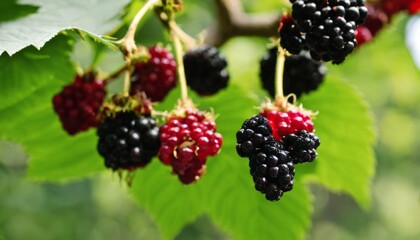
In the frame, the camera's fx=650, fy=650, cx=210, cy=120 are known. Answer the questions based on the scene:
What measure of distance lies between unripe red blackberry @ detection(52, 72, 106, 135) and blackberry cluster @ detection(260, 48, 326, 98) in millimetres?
343

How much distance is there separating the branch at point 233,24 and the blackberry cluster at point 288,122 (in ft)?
1.80

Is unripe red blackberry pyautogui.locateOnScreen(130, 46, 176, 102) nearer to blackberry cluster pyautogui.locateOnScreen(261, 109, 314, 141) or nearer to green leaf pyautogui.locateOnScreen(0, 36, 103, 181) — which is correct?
green leaf pyautogui.locateOnScreen(0, 36, 103, 181)

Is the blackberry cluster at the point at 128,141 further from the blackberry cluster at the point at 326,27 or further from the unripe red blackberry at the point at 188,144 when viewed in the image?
the blackberry cluster at the point at 326,27

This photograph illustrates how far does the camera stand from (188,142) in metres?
1.08

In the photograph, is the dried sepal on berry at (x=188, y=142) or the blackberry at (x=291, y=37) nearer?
the blackberry at (x=291, y=37)

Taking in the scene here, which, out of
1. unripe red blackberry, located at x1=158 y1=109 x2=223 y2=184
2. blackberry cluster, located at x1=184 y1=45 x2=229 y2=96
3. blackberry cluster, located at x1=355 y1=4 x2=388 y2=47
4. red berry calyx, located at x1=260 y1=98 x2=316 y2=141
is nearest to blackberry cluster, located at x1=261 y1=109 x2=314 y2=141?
red berry calyx, located at x1=260 y1=98 x2=316 y2=141

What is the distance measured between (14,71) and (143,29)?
133 cm

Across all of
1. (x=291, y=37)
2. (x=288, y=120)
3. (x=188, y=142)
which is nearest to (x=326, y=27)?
(x=291, y=37)

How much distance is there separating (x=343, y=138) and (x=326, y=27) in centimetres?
67

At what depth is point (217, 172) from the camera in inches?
57.1

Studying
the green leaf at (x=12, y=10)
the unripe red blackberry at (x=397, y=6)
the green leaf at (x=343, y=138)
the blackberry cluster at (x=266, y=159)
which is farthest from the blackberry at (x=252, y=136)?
the unripe red blackberry at (x=397, y=6)

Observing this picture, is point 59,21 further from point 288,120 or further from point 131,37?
point 288,120

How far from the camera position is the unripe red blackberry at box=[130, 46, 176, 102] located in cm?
126

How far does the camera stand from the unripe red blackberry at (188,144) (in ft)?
3.52
